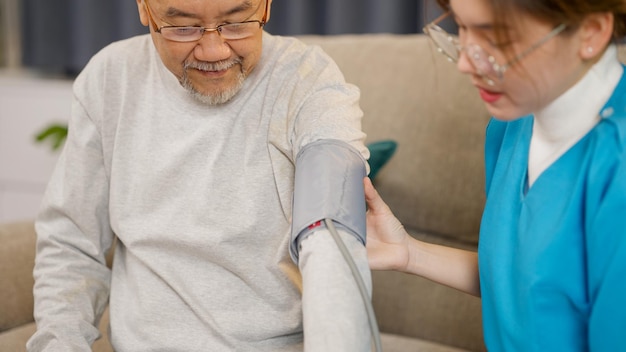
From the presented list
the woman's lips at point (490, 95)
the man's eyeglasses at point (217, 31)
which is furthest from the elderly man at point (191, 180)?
the woman's lips at point (490, 95)

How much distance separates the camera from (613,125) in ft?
3.37

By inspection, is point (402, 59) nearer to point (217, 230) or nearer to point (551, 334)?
point (217, 230)

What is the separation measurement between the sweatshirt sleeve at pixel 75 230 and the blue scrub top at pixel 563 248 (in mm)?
693

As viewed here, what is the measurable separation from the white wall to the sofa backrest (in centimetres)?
174

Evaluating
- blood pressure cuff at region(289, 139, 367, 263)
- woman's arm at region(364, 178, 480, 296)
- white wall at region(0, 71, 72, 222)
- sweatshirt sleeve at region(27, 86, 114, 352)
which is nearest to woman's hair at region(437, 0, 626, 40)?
blood pressure cuff at region(289, 139, 367, 263)

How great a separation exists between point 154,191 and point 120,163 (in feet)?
0.29

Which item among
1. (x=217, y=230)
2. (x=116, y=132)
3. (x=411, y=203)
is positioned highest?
(x=116, y=132)

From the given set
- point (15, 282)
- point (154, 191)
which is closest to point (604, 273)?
point (154, 191)

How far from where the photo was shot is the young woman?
39.1 inches

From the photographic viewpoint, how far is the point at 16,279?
1.75 m

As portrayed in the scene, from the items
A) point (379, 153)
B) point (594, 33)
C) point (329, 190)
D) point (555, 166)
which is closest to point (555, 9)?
point (594, 33)

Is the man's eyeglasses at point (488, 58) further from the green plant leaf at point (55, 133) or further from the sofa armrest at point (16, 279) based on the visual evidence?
the green plant leaf at point (55, 133)

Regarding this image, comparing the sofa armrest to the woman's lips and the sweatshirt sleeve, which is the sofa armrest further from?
the woman's lips

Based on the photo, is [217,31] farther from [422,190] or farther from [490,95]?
[422,190]
